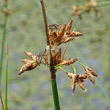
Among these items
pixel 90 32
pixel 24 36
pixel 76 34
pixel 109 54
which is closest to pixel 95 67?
pixel 109 54

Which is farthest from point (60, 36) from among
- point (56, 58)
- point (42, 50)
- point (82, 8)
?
point (42, 50)

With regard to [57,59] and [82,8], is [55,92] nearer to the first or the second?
[57,59]

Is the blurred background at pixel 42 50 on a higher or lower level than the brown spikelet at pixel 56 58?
higher

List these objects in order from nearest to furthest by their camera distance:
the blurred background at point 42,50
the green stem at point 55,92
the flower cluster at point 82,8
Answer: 1. the green stem at point 55,92
2. the flower cluster at point 82,8
3. the blurred background at point 42,50

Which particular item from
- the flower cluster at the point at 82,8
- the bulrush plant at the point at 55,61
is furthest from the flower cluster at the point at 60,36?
the flower cluster at the point at 82,8

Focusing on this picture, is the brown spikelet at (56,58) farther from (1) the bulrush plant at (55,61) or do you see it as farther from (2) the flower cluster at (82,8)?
(2) the flower cluster at (82,8)

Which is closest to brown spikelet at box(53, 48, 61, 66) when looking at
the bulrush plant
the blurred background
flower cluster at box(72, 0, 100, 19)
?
the bulrush plant

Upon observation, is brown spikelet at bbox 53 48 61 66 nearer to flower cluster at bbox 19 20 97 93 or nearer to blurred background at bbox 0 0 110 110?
flower cluster at bbox 19 20 97 93

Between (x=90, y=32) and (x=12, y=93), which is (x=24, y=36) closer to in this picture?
(x=90, y=32)
